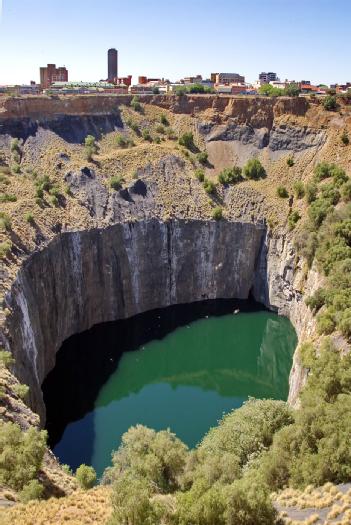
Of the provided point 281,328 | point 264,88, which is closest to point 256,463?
point 281,328

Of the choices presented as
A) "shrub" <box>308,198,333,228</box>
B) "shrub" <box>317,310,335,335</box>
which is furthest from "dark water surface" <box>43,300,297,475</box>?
"shrub" <box>308,198,333,228</box>

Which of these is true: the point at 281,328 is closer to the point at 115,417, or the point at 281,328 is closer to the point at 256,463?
the point at 115,417

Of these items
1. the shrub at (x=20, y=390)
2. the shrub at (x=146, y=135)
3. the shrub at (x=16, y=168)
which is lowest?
the shrub at (x=20, y=390)

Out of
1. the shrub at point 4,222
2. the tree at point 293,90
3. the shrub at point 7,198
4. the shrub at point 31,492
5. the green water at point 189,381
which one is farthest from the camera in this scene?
the tree at point 293,90

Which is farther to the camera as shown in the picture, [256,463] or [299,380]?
[299,380]

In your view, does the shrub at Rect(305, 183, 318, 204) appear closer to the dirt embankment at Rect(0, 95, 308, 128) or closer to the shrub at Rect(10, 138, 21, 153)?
the dirt embankment at Rect(0, 95, 308, 128)

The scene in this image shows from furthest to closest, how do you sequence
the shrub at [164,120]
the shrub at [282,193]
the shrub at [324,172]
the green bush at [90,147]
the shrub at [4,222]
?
the shrub at [164,120]
the green bush at [90,147]
the shrub at [282,193]
the shrub at [324,172]
the shrub at [4,222]

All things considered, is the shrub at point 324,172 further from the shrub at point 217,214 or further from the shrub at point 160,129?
the shrub at point 160,129

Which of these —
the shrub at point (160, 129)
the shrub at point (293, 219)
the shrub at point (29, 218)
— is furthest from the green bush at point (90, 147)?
the shrub at point (293, 219)
